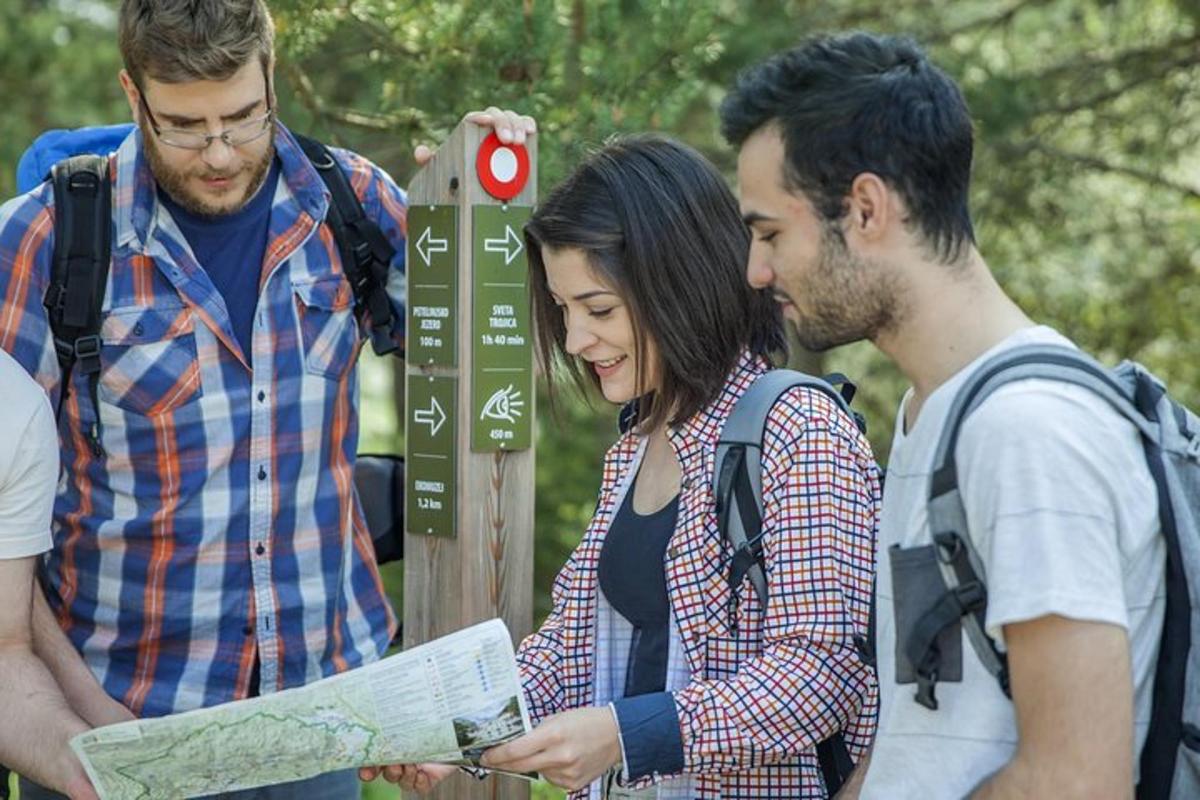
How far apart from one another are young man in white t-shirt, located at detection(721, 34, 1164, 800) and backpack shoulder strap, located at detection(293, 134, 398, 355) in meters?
1.27

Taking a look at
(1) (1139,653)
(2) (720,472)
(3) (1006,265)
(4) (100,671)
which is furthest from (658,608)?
(3) (1006,265)

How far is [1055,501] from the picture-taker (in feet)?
5.71

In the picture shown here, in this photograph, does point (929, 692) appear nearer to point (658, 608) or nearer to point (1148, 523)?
point (1148, 523)

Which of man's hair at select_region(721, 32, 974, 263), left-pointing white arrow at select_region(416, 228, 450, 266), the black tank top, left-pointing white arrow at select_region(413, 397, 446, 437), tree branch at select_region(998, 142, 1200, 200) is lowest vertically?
the black tank top

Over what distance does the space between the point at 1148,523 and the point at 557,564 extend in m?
6.26

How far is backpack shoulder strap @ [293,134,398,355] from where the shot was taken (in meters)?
3.27

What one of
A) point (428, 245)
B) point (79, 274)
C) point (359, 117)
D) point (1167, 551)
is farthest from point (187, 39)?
point (1167, 551)

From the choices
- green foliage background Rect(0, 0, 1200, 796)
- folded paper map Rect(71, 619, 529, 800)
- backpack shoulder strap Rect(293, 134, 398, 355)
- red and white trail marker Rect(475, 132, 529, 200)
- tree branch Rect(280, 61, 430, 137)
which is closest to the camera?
folded paper map Rect(71, 619, 529, 800)

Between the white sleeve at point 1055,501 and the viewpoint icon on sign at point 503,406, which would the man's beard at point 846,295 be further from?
the viewpoint icon on sign at point 503,406

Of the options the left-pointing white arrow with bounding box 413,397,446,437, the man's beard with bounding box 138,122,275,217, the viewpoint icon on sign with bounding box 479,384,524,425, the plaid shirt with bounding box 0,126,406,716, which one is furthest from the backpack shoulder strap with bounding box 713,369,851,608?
the man's beard with bounding box 138,122,275,217

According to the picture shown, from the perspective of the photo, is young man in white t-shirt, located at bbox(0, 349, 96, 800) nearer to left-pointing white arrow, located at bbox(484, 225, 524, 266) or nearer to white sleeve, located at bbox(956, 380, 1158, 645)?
left-pointing white arrow, located at bbox(484, 225, 524, 266)

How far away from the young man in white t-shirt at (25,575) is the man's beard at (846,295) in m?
1.50

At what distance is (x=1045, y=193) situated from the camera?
7281mm

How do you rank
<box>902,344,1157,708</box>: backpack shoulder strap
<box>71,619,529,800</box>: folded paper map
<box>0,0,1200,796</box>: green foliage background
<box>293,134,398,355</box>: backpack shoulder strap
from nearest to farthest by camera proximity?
<box>902,344,1157,708</box>: backpack shoulder strap, <box>71,619,529,800</box>: folded paper map, <box>293,134,398,355</box>: backpack shoulder strap, <box>0,0,1200,796</box>: green foliage background
